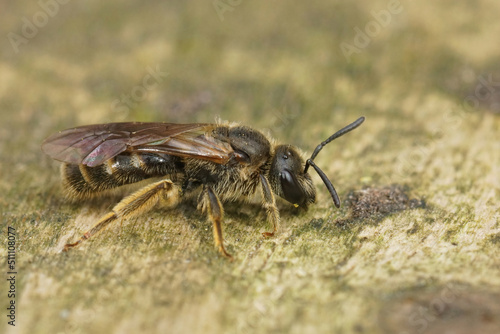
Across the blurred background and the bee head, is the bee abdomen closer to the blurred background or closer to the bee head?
the blurred background

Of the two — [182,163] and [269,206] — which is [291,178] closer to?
[269,206]

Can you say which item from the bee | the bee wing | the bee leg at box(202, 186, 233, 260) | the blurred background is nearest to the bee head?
the bee

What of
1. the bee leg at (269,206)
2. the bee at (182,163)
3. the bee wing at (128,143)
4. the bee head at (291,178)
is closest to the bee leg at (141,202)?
the bee at (182,163)

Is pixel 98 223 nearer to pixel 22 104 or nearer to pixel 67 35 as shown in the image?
pixel 22 104

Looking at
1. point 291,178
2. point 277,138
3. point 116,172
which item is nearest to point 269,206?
point 291,178

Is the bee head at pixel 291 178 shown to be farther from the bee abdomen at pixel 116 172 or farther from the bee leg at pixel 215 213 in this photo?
the bee abdomen at pixel 116 172

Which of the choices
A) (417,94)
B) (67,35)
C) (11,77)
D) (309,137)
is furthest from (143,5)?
(417,94)
